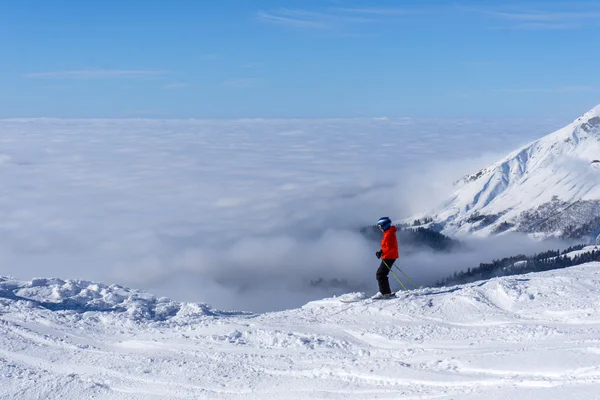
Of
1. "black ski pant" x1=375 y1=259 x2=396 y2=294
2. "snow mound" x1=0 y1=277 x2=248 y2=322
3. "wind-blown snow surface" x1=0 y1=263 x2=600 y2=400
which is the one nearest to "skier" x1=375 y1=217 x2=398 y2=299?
"black ski pant" x1=375 y1=259 x2=396 y2=294

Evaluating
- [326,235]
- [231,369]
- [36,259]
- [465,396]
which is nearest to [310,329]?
[231,369]

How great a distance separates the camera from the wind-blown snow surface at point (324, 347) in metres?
8.48

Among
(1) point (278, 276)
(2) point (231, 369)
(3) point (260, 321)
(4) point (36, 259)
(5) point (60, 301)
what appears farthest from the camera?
(1) point (278, 276)

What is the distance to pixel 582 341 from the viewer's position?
973 centimetres

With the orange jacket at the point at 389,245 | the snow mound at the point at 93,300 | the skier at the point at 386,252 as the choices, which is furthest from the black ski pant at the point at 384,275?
the snow mound at the point at 93,300

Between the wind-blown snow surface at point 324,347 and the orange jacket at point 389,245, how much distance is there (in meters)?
1.11

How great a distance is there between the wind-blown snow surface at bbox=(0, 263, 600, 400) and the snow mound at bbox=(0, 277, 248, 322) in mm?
76

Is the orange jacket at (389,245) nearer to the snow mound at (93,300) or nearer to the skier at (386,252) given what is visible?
the skier at (386,252)

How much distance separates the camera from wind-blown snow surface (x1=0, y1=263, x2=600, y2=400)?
8.48 metres

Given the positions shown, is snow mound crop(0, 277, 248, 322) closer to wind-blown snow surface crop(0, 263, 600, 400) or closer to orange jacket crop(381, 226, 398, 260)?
wind-blown snow surface crop(0, 263, 600, 400)

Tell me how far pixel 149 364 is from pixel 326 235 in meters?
181

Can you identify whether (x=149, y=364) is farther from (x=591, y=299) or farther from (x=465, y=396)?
(x=591, y=299)

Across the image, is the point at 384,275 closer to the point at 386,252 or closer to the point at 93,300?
the point at 386,252

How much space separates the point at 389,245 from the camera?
551 inches
